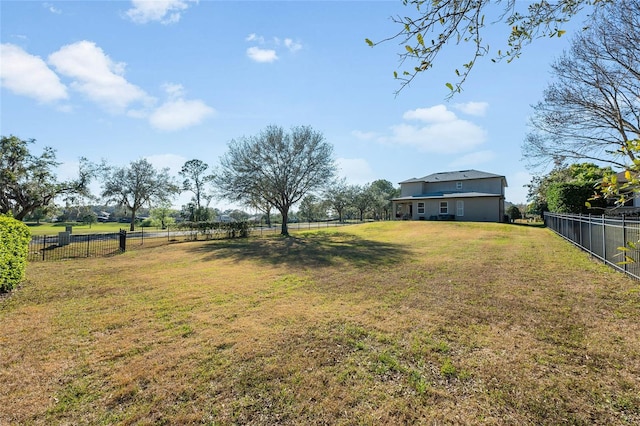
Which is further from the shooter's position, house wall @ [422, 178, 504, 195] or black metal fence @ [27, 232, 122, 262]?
house wall @ [422, 178, 504, 195]

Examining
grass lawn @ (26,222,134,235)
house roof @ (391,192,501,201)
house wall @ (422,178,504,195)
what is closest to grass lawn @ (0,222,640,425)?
house roof @ (391,192,501,201)

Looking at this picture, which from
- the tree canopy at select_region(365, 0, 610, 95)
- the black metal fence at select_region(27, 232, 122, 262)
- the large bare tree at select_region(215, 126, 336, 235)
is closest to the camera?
the tree canopy at select_region(365, 0, 610, 95)

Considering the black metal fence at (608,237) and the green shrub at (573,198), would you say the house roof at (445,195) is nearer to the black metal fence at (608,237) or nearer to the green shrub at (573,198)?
the green shrub at (573,198)

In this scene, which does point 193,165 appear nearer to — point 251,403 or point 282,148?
point 282,148

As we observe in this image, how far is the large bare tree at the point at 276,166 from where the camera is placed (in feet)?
75.4

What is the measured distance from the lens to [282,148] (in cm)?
2302

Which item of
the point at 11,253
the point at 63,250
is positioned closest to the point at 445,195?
the point at 63,250

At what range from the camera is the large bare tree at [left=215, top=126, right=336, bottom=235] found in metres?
23.0

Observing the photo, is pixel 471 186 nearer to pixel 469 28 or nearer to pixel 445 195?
pixel 445 195

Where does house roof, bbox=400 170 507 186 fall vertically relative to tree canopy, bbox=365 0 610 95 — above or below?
above

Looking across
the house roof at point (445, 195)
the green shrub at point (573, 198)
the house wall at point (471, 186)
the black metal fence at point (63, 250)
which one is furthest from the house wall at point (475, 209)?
the black metal fence at point (63, 250)

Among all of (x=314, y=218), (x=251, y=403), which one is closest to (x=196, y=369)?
(x=251, y=403)

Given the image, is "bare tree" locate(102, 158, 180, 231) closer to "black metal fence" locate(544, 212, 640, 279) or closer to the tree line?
the tree line

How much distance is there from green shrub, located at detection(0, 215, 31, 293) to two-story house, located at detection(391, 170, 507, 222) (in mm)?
30619
